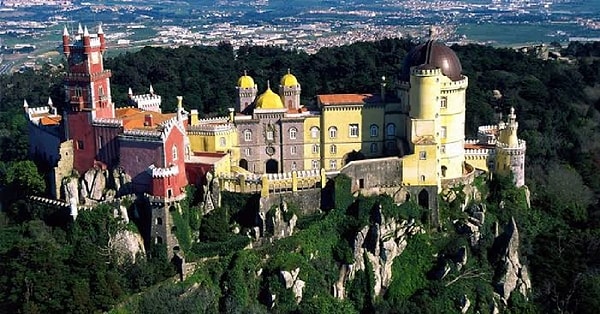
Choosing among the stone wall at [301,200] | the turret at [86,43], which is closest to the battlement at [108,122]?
the turret at [86,43]

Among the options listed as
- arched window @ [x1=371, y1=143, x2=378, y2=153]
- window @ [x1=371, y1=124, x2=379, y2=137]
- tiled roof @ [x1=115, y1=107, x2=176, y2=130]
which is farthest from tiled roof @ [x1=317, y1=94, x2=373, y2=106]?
tiled roof @ [x1=115, y1=107, x2=176, y2=130]

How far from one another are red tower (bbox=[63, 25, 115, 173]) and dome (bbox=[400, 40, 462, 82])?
54.2 ft

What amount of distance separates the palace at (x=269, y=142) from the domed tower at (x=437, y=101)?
0.18 ft

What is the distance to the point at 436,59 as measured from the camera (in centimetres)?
4375

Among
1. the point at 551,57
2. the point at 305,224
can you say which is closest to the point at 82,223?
the point at 305,224

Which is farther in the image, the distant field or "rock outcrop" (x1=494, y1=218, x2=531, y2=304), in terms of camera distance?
the distant field

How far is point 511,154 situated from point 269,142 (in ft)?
44.7

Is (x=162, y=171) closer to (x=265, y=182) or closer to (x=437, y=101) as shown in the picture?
(x=265, y=182)

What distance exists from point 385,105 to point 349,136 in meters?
2.65

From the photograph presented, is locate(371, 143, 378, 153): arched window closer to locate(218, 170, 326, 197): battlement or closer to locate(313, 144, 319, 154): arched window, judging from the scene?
locate(313, 144, 319, 154): arched window

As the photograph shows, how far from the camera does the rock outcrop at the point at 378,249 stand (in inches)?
1635

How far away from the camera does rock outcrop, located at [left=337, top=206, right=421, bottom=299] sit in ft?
136

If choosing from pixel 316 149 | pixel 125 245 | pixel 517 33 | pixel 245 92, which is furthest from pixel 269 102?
pixel 517 33

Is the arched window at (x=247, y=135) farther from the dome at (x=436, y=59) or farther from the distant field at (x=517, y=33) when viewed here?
the distant field at (x=517, y=33)
